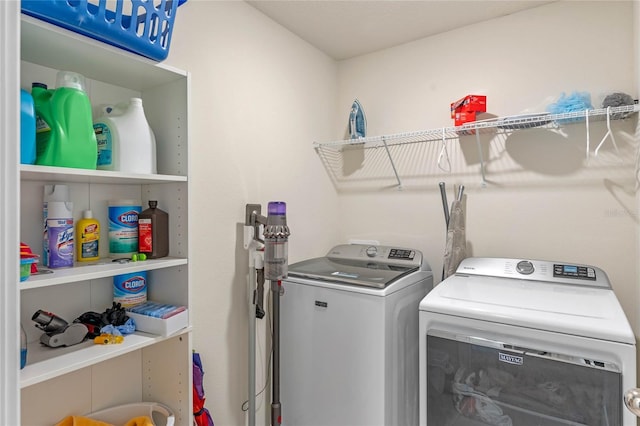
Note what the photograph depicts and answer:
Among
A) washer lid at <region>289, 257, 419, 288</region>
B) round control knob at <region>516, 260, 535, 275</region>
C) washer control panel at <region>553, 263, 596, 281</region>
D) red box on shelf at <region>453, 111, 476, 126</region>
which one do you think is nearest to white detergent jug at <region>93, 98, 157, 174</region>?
washer lid at <region>289, 257, 419, 288</region>

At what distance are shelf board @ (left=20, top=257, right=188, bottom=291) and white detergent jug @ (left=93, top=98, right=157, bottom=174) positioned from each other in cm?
32

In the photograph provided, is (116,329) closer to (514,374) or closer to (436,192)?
(514,374)

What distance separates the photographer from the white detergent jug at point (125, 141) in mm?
1238

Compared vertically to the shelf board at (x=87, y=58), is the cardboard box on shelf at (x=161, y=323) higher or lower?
lower

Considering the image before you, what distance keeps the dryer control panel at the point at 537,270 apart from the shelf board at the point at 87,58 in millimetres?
1680

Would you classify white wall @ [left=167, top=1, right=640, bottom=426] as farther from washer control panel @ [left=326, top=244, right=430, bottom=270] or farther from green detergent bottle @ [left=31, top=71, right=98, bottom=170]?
green detergent bottle @ [left=31, top=71, right=98, bottom=170]

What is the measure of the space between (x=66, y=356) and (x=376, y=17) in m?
2.15

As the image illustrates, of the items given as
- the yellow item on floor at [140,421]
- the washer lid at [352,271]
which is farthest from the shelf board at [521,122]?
the yellow item on floor at [140,421]

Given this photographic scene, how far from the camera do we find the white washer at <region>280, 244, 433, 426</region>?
5.66 feet

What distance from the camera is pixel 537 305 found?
58.3 inches

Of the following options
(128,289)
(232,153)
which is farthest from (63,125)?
(232,153)

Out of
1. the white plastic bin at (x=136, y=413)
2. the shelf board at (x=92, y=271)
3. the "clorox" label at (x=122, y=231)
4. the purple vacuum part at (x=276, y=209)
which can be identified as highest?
the purple vacuum part at (x=276, y=209)

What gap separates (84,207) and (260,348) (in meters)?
1.21

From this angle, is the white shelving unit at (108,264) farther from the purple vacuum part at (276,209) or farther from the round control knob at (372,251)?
the round control knob at (372,251)
